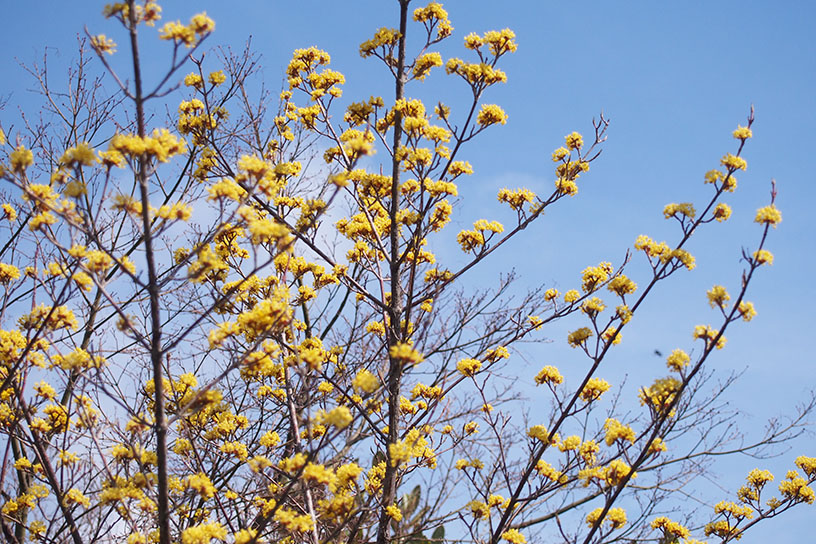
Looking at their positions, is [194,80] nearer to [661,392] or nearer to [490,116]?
[490,116]

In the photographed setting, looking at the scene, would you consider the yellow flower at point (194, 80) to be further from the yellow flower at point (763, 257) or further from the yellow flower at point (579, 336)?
the yellow flower at point (763, 257)

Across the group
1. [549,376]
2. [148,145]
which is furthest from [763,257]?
[148,145]

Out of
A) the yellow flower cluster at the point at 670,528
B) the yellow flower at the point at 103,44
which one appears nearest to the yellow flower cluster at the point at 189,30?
the yellow flower at the point at 103,44

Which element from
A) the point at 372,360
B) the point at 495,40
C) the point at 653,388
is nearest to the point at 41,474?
the point at 372,360

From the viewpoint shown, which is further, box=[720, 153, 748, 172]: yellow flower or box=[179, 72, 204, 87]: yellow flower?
box=[179, 72, 204, 87]: yellow flower

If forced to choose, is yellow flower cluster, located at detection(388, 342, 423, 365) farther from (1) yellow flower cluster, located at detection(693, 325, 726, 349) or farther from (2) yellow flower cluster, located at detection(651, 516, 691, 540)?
(2) yellow flower cluster, located at detection(651, 516, 691, 540)

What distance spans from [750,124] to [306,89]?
13.6ft

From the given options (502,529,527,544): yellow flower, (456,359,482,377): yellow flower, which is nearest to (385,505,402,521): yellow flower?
(502,529,527,544): yellow flower

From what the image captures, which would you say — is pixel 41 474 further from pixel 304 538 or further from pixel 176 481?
pixel 304 538

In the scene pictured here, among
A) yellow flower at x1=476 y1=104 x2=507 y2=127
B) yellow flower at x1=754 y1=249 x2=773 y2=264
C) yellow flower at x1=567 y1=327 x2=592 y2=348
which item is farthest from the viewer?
yellow flower at x1=476 y1=104 x2=507 y2=127

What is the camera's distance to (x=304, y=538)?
16.1 ft

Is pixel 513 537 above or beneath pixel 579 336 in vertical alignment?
beneath

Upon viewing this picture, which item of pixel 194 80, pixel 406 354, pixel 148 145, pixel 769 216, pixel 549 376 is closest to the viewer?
pixel 406 354

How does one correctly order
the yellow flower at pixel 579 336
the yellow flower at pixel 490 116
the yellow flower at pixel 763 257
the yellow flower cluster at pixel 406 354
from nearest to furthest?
the yellow flower cluster at pixel 406 354 < the yellow flower at pixel 763 257 < the yellow flower at pixel 579 336 < the yellow flower at pixel 490 116
